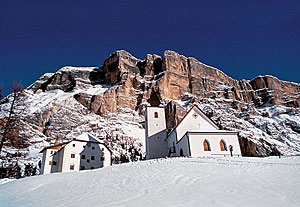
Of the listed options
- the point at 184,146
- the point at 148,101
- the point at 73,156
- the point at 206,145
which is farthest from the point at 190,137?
the point at 148,101

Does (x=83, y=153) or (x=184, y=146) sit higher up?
(x=83, y=153)

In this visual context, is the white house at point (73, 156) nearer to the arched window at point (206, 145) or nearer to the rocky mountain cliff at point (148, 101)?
the rocky mountain cliff at point (148, 101)

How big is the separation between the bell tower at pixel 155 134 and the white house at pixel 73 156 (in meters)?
13.7

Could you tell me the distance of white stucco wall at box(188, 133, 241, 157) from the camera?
2469cm

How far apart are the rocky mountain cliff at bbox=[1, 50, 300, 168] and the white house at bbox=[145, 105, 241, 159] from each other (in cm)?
3485

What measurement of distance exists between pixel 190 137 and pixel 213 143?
9.92 feet

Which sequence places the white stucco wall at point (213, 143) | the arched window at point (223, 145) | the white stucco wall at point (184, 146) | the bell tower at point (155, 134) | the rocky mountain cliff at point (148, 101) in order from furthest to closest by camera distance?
the rocky mountain cliff at point (148, 101) < the bell tower at point (155, 134) < the arched window at point (223, 145) < the white stucco wall at point (184, 146) < the white stucco wall at point (213, 143)

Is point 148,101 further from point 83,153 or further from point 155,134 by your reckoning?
point 155,134

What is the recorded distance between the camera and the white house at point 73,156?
3878 cm

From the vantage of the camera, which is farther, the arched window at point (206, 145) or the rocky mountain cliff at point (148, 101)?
the rocky mountain cliff at point (148, 101)

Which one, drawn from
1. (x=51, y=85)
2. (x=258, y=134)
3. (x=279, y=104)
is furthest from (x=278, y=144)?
(x=51, y=85)

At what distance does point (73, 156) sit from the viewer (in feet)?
130

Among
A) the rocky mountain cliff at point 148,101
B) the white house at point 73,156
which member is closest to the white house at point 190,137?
the white house at point 73,156

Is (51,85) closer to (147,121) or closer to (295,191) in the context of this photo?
(147,121)
